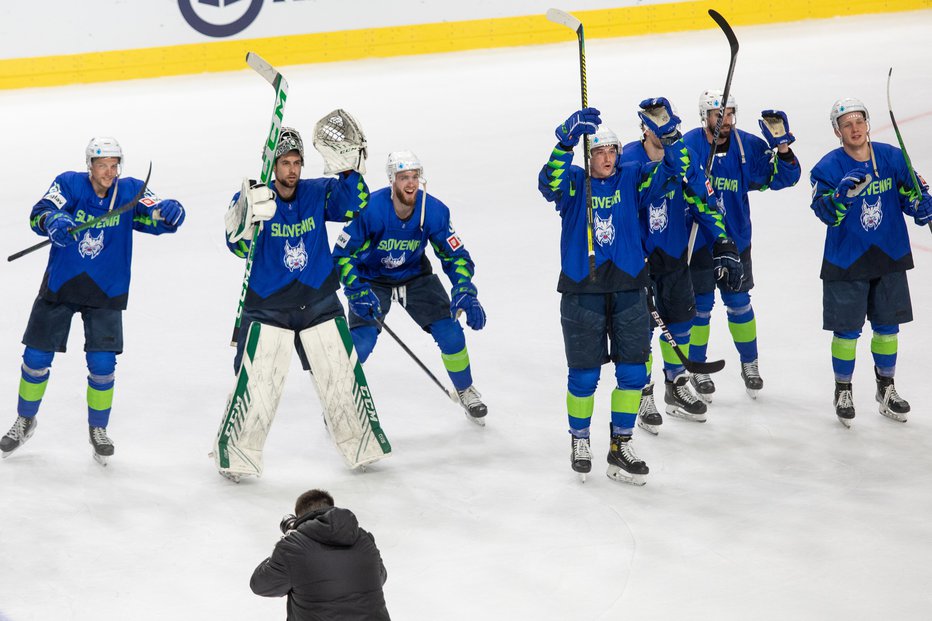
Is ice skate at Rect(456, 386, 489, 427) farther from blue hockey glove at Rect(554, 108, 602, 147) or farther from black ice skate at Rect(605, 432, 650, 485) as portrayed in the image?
blue hockey glove at Rect(554, 108, 602, 147)

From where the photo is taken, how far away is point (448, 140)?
9484 mm

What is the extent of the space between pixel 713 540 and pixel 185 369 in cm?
287

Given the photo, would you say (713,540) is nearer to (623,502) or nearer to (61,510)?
(623,502)

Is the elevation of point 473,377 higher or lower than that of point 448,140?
lower

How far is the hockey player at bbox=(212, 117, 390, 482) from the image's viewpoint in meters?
4.95

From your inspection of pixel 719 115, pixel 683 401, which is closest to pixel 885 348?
pixel 683 401

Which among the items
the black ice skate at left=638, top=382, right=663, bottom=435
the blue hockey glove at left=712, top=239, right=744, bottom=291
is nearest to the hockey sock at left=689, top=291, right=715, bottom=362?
the blue hockey glove at left=712, top=239, right=744, bottom=291

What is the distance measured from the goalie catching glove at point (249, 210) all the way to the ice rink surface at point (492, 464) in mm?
958

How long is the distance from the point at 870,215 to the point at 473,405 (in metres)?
1.79

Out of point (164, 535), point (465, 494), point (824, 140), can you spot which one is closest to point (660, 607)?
point (465, 494)

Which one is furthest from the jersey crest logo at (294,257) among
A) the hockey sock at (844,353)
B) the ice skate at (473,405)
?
the hockey sock at (844,353)

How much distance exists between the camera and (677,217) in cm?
542

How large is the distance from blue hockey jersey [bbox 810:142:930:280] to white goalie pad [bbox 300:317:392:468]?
191cm

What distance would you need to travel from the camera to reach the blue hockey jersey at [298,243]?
4965 mm
